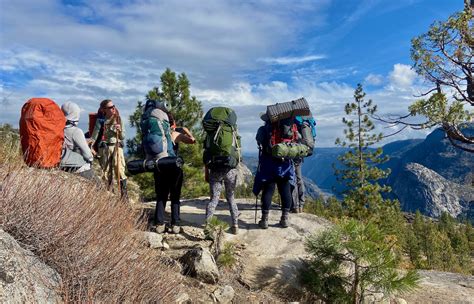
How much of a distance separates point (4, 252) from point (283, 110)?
5169mm

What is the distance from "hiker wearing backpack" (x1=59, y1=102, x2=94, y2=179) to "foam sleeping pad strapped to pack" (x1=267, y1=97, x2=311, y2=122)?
332cm

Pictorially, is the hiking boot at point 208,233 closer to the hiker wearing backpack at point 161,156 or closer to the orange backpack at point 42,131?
the hiker wearing backpack at point 161,156

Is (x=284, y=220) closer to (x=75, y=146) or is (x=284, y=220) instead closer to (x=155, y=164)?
(x=155, y=164)

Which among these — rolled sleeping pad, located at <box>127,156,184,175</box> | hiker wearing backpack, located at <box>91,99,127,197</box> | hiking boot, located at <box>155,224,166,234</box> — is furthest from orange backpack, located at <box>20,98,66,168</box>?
hiking boot, located at <box>155,224,166,234</box>

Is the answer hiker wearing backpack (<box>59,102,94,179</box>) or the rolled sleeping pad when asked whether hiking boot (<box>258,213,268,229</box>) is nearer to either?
the rolled sleeping pad

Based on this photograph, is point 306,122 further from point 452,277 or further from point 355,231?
point 452,277

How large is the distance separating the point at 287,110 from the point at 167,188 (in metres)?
2.65

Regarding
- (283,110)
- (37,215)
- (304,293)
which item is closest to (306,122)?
(283,110)

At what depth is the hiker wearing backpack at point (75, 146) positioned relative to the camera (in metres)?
5.70

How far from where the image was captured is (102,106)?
22.9 feet

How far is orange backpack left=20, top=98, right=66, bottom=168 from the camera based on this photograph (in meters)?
5.15

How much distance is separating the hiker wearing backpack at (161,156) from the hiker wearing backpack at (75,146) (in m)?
0.96

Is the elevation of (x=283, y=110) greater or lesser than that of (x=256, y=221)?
greater

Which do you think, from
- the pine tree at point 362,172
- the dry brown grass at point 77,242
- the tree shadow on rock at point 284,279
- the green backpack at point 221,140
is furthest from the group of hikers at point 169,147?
the pine tree at point 362,172
